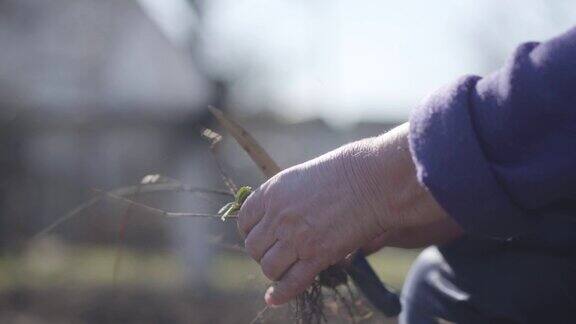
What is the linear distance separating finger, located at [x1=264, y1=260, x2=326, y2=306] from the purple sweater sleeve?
0.30 meters

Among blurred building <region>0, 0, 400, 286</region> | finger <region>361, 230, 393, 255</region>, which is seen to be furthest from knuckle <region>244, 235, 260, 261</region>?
blurred building <region>0, 0, 400, 286</region>

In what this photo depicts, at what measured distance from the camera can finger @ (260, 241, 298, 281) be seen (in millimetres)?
1612

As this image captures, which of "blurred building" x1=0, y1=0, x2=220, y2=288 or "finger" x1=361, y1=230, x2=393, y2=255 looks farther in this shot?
"blurred building" x1=0, y1=0, x2=220, y2=288

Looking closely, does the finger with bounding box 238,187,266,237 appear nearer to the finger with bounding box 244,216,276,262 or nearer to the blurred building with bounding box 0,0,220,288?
the finger with bounding box 244,216,276,262

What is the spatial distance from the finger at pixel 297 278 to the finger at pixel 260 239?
62 mm

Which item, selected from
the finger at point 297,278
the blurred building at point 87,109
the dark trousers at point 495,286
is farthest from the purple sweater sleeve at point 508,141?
the blurred building at point 87,109

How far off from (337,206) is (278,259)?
160mm

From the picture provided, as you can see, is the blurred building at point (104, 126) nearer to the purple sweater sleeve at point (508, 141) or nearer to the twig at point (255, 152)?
the twig at point (255, 152)

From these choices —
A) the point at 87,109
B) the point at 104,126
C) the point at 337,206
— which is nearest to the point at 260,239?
the point at 337,206

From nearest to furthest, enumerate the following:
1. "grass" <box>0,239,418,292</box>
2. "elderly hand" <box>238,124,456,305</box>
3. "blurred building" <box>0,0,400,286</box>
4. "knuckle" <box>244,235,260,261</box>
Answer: "elderly hand" <box>238,124,456,305</box> < "knuckle" <box>244,235,260,261</box> < "grass" <box>0,239,418,292</box> < "blurred building" <box>0,0,400,286</box>

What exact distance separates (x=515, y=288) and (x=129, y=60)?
1615 centimetres

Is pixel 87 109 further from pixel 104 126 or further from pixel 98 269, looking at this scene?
pixel 98 269

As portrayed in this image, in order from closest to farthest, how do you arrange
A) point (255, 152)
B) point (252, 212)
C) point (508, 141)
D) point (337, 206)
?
1. point (508, 141)
2. point (337, 206)
3. point (252, 212)
4. point (255, 152)

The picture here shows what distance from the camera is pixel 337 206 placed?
5.09ft
